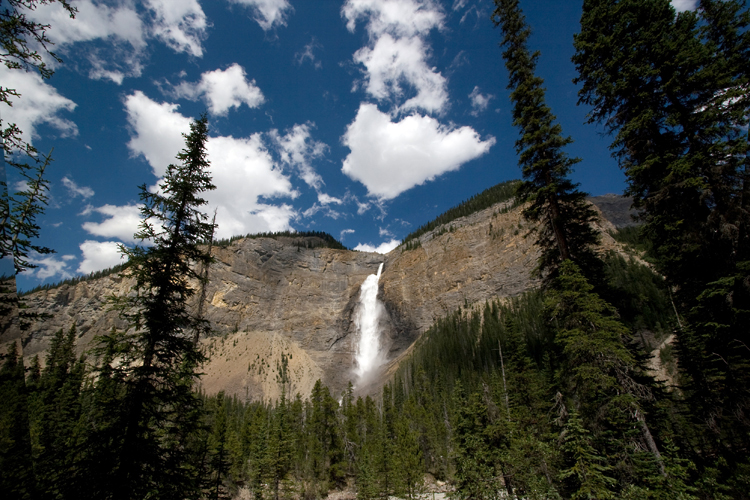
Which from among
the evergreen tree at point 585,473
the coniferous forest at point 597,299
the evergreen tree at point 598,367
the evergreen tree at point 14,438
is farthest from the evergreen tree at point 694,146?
the evergreen tree at point 14,438

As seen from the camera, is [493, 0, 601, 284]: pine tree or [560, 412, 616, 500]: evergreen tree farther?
[493, 0, 601, 284]: pine tree

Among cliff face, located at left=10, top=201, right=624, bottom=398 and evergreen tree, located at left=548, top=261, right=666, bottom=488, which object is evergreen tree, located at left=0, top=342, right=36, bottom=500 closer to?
evergreen tree, located at left=548, top=261, right=666, bottom=488

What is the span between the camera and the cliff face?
289ft

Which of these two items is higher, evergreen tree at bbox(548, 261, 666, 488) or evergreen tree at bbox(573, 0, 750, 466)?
evergreen tree at bbox(573, 0, 750, 466)

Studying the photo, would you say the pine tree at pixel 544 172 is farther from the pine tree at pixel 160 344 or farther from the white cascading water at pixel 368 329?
the white cascading water at pixel 368 329

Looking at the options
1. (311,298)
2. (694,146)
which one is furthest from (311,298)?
(694,146)

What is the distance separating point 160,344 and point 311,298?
350 feet

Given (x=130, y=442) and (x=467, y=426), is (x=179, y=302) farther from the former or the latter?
(x=467, y=426)

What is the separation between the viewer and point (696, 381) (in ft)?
49.2

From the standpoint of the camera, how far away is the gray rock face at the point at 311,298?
3469 inches

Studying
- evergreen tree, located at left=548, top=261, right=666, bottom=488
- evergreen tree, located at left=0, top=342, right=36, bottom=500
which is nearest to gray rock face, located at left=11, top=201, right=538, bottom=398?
evergreen tree, located at left=548, top=261, right=666, bottom=488

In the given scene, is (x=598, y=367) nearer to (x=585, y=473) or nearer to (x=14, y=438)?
(x=585, y=473)

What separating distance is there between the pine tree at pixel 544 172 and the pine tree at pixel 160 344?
36.8 ft

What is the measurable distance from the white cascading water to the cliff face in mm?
2403
